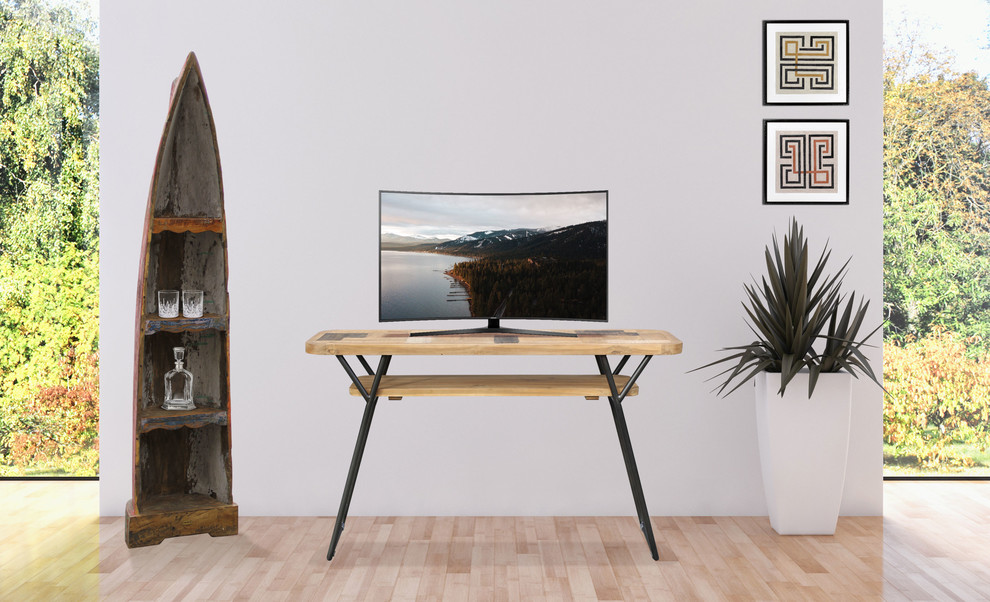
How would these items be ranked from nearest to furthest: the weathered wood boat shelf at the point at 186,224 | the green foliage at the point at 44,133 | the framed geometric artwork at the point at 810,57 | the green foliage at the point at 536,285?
A: the weathered wood boat shelf at the point at 186,224, the green foliage at the point at 536,285, the framed geometric artwork at the point at 810,57, the green foliage at the point at 44,133

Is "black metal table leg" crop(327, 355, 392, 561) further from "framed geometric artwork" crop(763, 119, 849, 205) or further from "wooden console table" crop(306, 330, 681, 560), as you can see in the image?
"framed geometric artwork" crop(763, 119, 849, 205)

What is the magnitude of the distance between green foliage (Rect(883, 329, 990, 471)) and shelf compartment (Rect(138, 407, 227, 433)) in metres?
3.84

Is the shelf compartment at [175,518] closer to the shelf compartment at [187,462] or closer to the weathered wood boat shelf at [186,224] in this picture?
the shelf compartment at [187,462]

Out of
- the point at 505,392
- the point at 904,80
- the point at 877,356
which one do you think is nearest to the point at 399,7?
the point at 505,392

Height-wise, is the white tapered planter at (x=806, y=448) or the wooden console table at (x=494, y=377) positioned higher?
the wooden console table at (x=494, y=377)

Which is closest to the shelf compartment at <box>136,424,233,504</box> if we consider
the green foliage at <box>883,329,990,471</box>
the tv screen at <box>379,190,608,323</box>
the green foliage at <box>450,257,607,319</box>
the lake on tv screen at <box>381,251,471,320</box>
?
the lake on tv screen at <box>381,251,471,320</box>

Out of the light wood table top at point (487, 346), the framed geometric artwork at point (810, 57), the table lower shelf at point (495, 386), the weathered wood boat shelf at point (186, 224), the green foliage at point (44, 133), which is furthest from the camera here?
the green foliage at point (44, 133)

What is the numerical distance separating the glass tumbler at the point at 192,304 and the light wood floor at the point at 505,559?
2.97 feet

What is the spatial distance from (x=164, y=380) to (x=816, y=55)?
3.17 metres

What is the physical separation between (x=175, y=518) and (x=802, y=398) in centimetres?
254

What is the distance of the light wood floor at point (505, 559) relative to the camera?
8.52ft

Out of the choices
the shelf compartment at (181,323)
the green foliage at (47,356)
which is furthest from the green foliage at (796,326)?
the green foliage at (47,356)

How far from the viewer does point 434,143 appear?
3.55 meters

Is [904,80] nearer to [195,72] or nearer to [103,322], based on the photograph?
[195,72]
